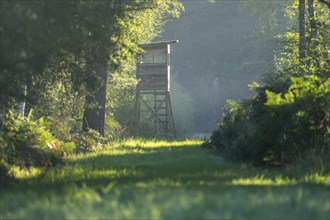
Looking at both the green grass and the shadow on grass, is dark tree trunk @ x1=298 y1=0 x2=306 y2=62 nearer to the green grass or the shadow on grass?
the shadow on grass

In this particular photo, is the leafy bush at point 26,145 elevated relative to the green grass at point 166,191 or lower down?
elevated

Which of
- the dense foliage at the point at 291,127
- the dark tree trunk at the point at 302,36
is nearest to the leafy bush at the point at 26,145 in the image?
the dense foliage at the point at 291,127

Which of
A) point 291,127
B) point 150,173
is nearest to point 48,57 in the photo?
point 150,173

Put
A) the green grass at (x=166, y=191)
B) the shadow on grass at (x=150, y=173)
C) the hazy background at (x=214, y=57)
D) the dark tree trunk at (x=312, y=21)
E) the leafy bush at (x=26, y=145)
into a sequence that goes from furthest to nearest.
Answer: the hazy background at (x=214, y=57) → the dark tree trunk at (x=312, y=21) → the leafy bush at (x=26, y=145) → the shadow on grass at (x=150, y=173) → the green grass at (x=166, y=191)

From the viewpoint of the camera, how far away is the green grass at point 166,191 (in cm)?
835

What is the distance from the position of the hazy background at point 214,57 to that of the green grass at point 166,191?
2234 inches

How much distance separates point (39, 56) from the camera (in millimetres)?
12445

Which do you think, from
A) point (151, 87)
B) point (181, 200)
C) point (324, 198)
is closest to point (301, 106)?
point (324, 198)

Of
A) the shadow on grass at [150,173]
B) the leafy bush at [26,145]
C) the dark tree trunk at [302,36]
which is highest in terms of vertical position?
the dark tree trunk at [302,36]

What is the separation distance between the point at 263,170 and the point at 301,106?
2.18m

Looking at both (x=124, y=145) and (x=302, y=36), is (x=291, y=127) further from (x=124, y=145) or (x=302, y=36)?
(x=302, y=36)

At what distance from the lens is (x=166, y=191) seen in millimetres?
10312

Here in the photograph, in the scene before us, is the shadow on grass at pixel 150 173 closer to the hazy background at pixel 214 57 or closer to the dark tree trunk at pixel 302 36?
the dark tree trunk at pixel 302 36

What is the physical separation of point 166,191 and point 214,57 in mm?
84757
